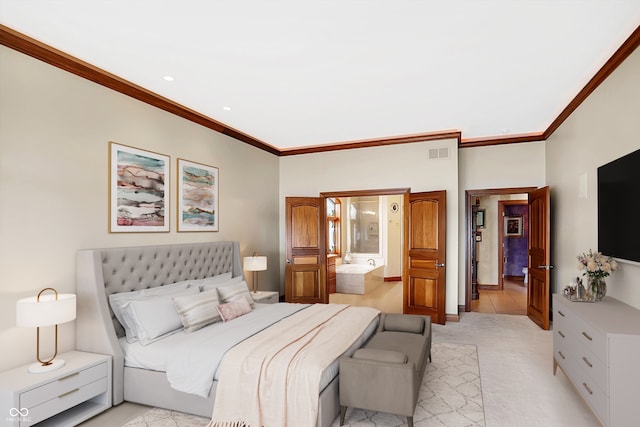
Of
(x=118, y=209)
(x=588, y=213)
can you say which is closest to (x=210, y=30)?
(x=118, y=209)

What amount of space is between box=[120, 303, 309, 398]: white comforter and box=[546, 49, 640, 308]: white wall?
3.25m

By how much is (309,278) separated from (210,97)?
341cm

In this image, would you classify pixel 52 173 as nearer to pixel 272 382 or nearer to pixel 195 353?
pixel 195 353

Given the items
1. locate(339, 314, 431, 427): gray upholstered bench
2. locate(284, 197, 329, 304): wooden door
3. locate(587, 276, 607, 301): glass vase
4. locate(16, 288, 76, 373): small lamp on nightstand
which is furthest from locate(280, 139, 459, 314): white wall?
locate(16, 288, 76, 373): small lamp on nightstand

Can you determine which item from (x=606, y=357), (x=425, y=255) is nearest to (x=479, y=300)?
(x=425, y=255)

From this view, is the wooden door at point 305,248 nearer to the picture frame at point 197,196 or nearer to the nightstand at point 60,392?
the picture frame at point 197,196

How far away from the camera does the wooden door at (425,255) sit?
536 cm

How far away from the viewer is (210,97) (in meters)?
4.01

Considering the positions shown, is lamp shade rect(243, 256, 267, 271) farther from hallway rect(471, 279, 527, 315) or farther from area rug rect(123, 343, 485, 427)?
hallway rect(471, 279, 527, 315)

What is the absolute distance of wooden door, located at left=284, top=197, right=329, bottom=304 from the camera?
243 inches

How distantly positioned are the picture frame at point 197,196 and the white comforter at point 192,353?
1.52 metres

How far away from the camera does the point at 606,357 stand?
2232mm

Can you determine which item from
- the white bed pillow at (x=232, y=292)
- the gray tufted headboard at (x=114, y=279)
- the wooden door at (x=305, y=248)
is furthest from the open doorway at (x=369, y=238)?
the gray tufted headboard at (x=114, y=279)

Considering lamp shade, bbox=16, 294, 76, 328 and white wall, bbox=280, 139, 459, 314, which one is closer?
lamp shade, bbox=16, 294, 76, 328
